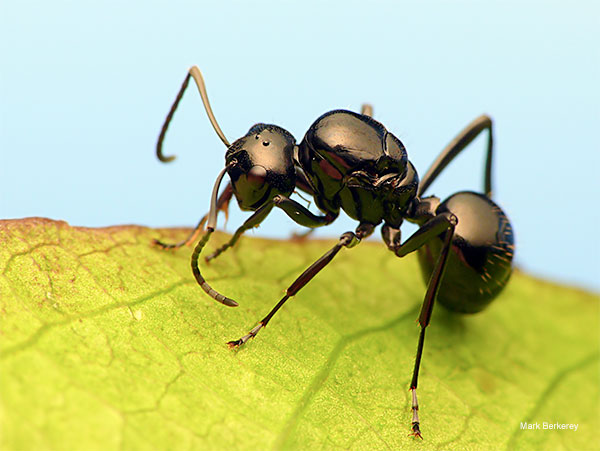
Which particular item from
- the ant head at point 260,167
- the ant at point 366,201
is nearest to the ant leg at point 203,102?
the ant at point 366,201

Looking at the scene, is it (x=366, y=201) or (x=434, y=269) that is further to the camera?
(x=366, y=201)

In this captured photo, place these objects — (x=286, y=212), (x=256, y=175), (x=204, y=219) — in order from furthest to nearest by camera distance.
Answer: (x=204, y=219) → (x=286, y=212) → (x=256, y=175)

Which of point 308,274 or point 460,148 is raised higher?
point 460,148

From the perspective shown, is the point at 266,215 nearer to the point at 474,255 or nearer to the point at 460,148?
the point at 474,255

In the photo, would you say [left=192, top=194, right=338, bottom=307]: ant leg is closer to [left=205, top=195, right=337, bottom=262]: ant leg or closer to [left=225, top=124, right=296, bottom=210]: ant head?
[left=205, top=195, right=337, bottom=262]: ant leg

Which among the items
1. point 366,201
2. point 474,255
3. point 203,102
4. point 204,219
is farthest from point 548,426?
point 203,102

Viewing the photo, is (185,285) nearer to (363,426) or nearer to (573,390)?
(363,426)

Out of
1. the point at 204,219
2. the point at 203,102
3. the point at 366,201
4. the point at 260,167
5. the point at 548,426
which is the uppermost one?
the point at 203,102
